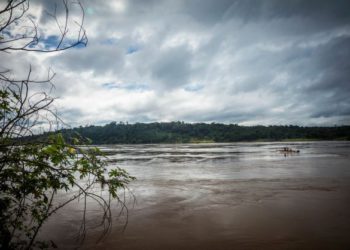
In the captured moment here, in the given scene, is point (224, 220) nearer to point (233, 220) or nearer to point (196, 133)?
point (233, 220)

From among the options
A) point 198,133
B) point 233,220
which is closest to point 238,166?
point 233,220

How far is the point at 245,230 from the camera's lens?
686 cm

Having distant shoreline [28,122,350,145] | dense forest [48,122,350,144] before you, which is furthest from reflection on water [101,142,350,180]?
dense forest [48,122,350,144]

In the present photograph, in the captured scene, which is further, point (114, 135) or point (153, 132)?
point (153, 132)

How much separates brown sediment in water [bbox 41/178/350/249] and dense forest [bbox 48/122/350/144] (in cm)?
13462

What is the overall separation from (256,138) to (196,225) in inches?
5791

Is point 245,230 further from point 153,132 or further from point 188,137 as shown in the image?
point 153,132

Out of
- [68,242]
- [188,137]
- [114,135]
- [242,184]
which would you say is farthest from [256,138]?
[68,242]

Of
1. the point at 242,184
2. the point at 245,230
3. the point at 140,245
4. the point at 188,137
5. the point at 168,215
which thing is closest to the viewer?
the point at 140,245

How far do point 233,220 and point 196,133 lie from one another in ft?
516

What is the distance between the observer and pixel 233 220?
7691mm

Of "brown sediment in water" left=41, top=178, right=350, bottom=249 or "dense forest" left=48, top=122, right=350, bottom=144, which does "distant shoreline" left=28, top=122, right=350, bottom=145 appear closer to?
"dense forest" left=48, top=122, right=350, bottom=144

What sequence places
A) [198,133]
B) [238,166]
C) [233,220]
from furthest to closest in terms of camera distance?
[198,133] < [238,166] < [233,220]

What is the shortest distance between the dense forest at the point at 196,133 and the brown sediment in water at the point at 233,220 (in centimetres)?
13462
